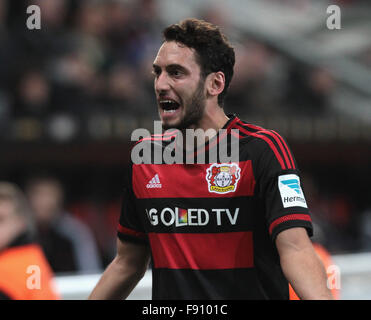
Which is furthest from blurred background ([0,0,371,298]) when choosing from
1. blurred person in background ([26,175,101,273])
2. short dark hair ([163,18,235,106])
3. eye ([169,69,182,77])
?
eye ([169,69,182,77])

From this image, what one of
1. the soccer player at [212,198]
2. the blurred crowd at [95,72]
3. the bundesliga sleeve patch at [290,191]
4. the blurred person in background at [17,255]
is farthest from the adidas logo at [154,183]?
the blurred crowd at [95,72]

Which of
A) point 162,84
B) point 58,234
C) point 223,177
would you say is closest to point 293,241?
point 223,177

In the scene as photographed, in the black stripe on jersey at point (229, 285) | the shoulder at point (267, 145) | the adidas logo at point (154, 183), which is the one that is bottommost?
the black stripe on jersey at point (229, 285)

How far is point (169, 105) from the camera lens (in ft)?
8.90

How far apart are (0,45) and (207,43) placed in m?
4.67

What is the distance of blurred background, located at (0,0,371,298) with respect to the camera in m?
6.53

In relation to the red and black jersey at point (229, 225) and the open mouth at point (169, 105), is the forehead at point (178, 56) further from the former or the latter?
the red and black jersey at point (229, 225)

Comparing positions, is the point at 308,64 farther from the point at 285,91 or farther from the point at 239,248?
the point at 239,248

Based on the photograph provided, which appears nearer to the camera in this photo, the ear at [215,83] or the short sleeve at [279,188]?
the short sleeve at [279,188]

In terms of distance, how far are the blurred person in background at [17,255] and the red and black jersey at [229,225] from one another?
3.95 feet

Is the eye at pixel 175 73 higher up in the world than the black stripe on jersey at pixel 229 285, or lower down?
higher up

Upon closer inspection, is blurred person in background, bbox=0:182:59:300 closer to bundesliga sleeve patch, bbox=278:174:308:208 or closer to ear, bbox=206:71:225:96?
ear, bbox=206:71:225:96

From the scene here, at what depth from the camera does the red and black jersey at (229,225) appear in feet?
8.20
